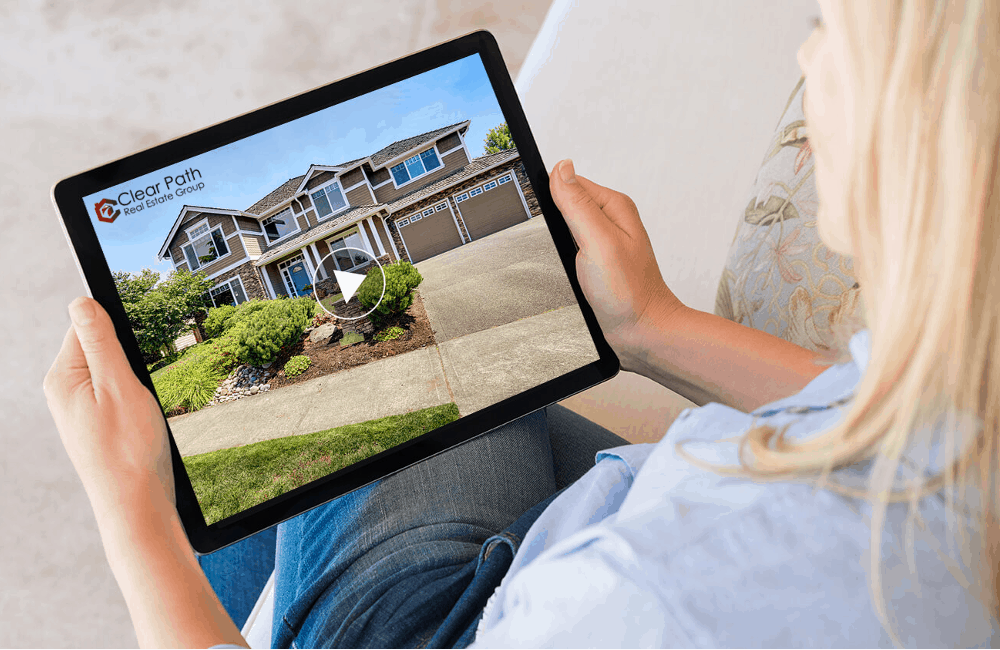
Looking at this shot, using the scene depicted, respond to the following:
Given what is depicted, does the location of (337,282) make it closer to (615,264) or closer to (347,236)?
(347,236)

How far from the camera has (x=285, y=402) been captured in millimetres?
741

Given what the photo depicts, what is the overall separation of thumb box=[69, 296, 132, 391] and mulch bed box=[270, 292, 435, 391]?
0.19 meters

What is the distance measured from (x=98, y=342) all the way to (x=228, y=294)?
0.52 feet

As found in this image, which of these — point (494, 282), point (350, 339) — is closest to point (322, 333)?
point (350, 339)

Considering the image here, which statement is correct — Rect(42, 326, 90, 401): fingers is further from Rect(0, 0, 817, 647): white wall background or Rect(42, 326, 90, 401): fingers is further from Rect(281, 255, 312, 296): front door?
Rect(0, 0, 817, 647): white wall background

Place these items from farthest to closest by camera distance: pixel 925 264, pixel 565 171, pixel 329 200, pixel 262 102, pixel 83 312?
1. pixel 262 102
2. pixel 565 171
3. pixel 329 200
4. pixel 83 312
5. pixel 925 264

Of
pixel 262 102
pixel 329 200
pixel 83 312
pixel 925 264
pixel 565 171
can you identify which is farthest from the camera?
pixel 262 102

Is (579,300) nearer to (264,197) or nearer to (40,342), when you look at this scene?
(264,197)

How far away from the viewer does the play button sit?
2.55 feet

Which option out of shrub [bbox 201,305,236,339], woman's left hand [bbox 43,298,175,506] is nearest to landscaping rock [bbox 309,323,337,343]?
shrub [bbox 201,305,236,339]

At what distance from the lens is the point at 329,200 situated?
2.55ft

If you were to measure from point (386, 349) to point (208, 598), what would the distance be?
36cm

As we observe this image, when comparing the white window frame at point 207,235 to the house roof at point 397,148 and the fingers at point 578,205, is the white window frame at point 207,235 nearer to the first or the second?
the house roof at point 397,148

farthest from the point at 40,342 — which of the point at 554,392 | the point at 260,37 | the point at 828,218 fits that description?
the point at 828,218
